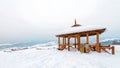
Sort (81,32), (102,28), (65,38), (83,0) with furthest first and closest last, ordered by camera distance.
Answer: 1. (83,0)
2. (65,38)
3. (81,32)
4. (102,28)

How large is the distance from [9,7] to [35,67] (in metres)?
20.7

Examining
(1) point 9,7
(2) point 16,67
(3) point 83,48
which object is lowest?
(2) point 16,67

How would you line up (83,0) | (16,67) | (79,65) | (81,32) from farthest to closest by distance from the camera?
(83,0)
(81,32)
(16,67)
(79,65)

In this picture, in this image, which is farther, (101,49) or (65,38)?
(65,38)

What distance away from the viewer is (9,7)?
87.1 feet

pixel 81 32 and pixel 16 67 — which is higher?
pixel 81 32

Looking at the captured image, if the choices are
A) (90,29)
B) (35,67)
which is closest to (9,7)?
(90,29)

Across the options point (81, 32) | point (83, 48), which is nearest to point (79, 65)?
point (83, 48)

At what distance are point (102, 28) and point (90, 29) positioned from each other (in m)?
1.23

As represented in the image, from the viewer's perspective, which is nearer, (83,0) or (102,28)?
(102,28)

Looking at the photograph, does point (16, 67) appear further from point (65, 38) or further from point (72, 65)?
point (65, 38)

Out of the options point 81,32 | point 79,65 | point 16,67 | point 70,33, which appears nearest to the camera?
point 79,65

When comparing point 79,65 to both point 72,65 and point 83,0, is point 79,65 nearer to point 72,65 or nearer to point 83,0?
point 72,65

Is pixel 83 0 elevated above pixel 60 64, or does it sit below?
above
